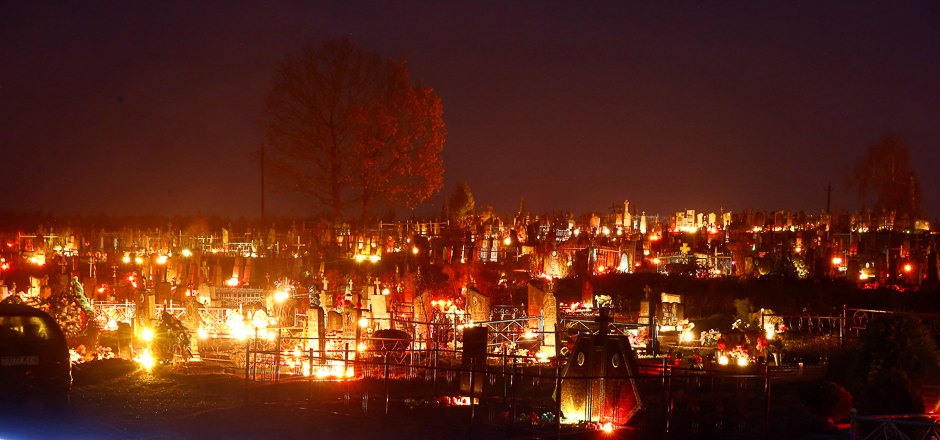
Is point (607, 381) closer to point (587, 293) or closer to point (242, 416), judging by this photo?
point (242, 416)

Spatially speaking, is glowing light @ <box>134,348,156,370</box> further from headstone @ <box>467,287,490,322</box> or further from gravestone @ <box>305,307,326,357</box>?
headstone @ <box>467,287,490,322</box>

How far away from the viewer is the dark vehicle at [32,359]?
9.26 metres

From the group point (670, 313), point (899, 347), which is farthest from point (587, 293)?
point (899, 347)

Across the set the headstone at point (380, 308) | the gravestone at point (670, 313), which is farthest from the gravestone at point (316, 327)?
the gravestone at point (670, 313)

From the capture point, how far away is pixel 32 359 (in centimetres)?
944

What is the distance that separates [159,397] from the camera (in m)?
10.4

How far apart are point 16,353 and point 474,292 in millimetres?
10006

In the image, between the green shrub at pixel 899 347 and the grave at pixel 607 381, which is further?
the green shrub at pixel 899 347

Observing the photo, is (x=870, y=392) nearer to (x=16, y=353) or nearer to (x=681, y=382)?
(x=681, y=382)

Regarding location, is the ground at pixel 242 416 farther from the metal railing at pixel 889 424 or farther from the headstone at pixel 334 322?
the headstone at pixel 334 322

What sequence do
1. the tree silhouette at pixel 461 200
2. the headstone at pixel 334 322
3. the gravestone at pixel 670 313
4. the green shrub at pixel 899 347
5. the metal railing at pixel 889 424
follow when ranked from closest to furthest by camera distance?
the metal railing at pixel 889 424 < the green shrub at pixel 899 347 < the headstone at pixel 334 322 < the gravestone at pixel 670 313 < the tree silhouette at pixel 461 200

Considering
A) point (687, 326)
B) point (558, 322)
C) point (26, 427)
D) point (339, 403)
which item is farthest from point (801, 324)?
point (26, 427)

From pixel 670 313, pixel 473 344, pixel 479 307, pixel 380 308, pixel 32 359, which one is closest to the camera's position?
pixel 32 359

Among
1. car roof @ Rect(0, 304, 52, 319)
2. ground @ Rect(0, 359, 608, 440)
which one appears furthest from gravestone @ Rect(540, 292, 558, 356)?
car roof @ Rect(0, 304, 52, 319)
